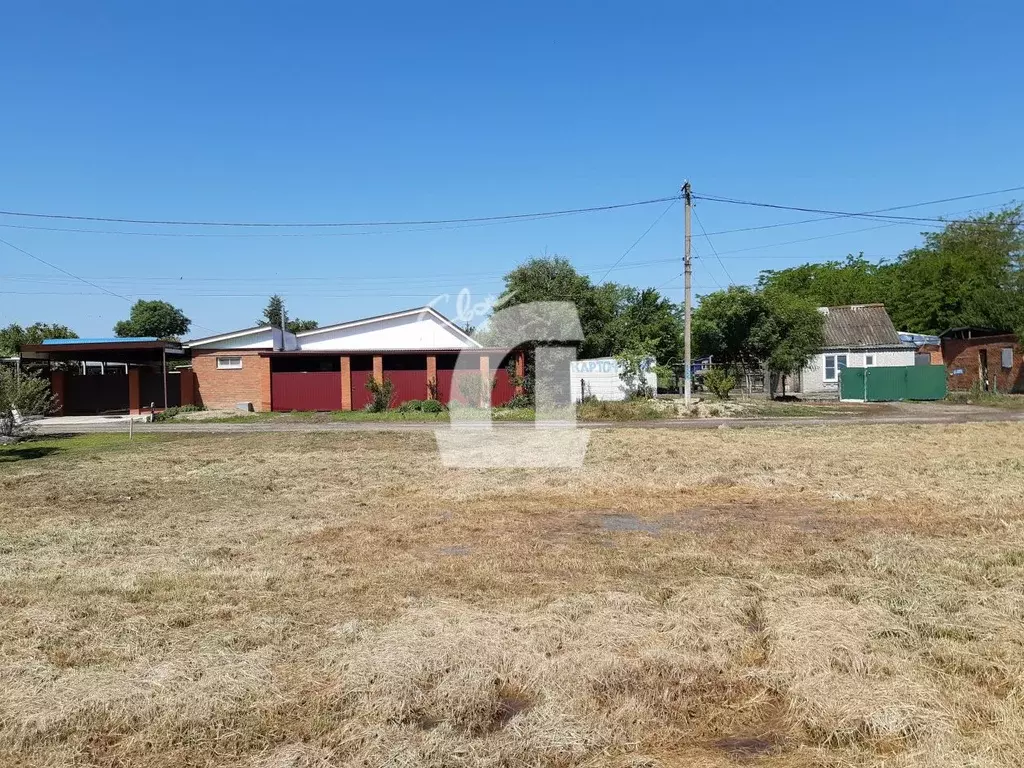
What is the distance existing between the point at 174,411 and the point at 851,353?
31637 millimetres

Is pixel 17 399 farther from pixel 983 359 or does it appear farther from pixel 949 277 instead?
pixel 949 277

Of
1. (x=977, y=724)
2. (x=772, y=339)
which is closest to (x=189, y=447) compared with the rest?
(x=977, y=724)

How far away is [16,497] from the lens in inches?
400

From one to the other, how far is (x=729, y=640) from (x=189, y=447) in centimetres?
1582

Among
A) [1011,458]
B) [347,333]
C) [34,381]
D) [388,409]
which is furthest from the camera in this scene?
[347,333]

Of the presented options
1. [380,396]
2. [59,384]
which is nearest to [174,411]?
[59,384]

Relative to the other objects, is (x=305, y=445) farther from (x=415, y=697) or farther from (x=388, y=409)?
(x=415, y=697)

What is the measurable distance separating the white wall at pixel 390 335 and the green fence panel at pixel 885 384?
18.0 meters

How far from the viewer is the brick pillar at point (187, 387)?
2981 centimetres

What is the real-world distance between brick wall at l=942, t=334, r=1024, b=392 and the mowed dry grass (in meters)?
28.3

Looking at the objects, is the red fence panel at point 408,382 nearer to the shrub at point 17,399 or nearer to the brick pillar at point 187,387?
the brick pillar at point 187,387

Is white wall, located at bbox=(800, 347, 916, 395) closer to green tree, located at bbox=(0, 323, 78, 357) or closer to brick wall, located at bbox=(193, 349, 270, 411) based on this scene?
brick wall, located at bbox=(193, 349, 270, 411)

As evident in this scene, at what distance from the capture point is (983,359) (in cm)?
3453

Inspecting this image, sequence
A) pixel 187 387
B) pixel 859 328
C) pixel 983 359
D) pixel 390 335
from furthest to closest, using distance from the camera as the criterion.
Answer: pixel 859 328 < pixel 983 359 < pixel 390 335 < pixel 187 387
